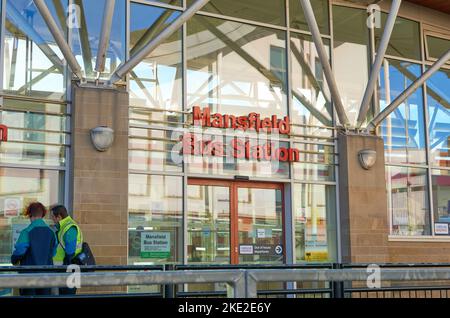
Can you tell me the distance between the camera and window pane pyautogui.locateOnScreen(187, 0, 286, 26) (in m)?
12.3

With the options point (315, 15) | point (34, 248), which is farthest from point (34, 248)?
point (315, 15)

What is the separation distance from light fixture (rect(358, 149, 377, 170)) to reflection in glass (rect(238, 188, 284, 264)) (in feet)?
5.70

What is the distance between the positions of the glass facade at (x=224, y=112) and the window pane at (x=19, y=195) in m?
0.02

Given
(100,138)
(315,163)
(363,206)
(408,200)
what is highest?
(100,138)

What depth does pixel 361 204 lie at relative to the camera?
12711 mm

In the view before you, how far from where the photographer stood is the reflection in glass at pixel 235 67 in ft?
39.0

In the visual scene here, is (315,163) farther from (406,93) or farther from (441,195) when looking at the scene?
(441,195)

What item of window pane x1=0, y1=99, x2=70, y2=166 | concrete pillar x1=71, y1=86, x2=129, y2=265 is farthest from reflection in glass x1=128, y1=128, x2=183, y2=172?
window pane x1=0, y1=99, x2=70, y2=166

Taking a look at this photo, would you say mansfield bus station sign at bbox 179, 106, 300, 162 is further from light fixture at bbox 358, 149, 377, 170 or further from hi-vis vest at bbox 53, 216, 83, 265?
hi-vis vest at bbox 53, 216, 83, 265

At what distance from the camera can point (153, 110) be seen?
1120 cm

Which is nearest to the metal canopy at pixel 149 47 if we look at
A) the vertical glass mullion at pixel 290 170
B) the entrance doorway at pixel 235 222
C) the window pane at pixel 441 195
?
the entrance doorway at pixel 235 222

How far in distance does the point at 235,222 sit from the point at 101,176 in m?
2.83
